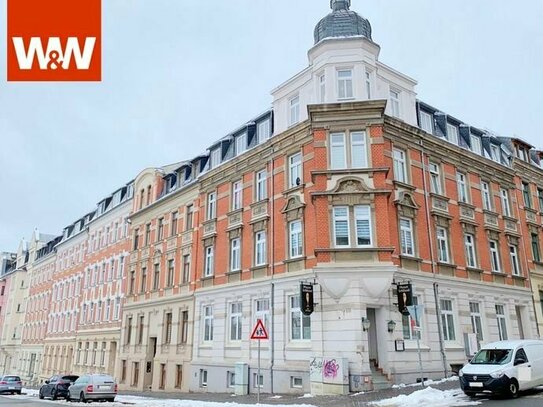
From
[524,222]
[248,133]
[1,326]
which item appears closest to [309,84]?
[248,133]

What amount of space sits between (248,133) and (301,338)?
12.4 metres

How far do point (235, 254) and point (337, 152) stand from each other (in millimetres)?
8732

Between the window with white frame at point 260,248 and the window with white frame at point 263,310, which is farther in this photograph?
the window with white frame at point 260,248

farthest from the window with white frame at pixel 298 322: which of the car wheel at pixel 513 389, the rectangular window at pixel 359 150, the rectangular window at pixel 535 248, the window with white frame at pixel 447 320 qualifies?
the rectangular window at pixel 535 248

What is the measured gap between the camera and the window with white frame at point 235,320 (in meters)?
24.8

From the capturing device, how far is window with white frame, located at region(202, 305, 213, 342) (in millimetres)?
26745

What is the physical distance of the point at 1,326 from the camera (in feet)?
227

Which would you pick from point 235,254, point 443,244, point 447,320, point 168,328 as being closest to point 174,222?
point 168,328

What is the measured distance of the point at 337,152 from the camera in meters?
21.5

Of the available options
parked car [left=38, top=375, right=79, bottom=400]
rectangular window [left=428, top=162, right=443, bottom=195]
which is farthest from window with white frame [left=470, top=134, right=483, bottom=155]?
parked car [left=38, top=375, right=79, bottom=400]

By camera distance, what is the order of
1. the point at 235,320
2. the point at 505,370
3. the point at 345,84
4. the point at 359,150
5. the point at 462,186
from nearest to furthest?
the point at 505,370
the point at 359,150
the point at 345,84
the point at 235,320
the point at 462,186

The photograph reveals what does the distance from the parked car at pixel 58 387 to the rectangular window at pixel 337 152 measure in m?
20.0

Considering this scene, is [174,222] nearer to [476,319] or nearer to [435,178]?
[435,178]

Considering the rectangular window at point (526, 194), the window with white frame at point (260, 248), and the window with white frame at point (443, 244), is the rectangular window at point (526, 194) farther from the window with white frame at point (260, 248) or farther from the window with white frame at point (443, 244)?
the window with white frame at point (260, 248)
